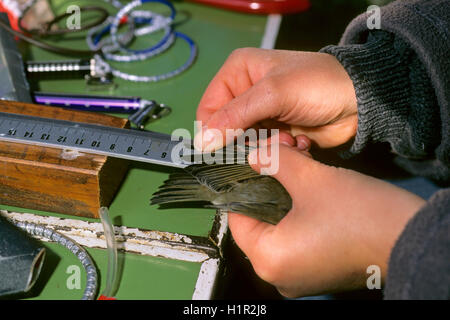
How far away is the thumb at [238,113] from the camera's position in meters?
0.84

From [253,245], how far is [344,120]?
1.31 feet

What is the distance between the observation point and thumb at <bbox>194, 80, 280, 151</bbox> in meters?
0.84

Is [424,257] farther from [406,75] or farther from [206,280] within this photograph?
[406,75]

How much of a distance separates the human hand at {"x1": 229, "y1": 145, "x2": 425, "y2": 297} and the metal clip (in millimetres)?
350

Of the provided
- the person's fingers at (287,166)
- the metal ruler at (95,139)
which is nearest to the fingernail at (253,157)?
the person's fingers at (287,166)

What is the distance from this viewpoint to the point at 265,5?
52.2 inches

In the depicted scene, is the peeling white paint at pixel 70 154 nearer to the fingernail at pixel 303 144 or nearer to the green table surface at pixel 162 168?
the green table surface at pixel 162 168

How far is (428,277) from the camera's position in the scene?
579 mm

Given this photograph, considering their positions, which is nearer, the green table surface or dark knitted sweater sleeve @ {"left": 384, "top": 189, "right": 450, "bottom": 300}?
dark knitted sweater sleeve @ {"left": 384, "top": 189, "right": 450, "bottom": 300}

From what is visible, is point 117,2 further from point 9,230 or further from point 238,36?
point 9,230

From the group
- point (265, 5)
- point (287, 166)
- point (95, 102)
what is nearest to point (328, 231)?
point (287, 166)

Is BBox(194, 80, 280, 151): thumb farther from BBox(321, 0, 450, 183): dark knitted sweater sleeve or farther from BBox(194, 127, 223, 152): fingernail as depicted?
BBox(321, 0, 450, 183): dark knitted sweater sleeve

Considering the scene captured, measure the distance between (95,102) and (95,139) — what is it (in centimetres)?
20

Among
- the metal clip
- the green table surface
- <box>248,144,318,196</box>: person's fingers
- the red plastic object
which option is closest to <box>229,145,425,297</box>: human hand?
<box>248,144,318,196</box>: person's fingers
